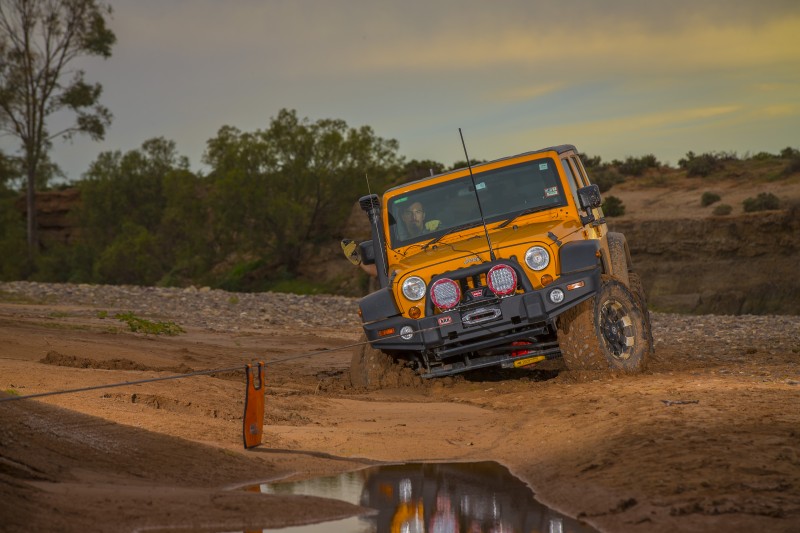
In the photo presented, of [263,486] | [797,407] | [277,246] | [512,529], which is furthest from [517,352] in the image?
[277,246]

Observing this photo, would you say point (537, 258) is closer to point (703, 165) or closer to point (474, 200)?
point (474, 200)

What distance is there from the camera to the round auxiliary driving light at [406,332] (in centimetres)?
1191

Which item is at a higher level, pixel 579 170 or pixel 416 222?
pixel 579 170

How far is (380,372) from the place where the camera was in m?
12.9

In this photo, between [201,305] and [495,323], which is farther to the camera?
[201,305]

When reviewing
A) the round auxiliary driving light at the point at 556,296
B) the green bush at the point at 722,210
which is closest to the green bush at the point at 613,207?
the green bush at the point at 722,210

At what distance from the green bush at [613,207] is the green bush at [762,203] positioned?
514 centimetres

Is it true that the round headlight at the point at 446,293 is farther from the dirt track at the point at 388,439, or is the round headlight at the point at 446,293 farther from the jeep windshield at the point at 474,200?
the jeep windshield at the point at 474,200

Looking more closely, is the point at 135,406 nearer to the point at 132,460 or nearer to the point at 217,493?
the point at 132,460

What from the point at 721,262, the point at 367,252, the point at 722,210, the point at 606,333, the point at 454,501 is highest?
the point at 722,210

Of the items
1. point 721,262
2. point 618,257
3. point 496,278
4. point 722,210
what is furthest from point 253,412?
point 722,210

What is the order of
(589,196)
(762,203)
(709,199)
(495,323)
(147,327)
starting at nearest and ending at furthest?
(495,323) < (589,196) < (147,327) < (762,203) < (709,199)

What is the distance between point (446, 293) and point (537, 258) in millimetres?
959

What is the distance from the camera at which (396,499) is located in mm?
7520
